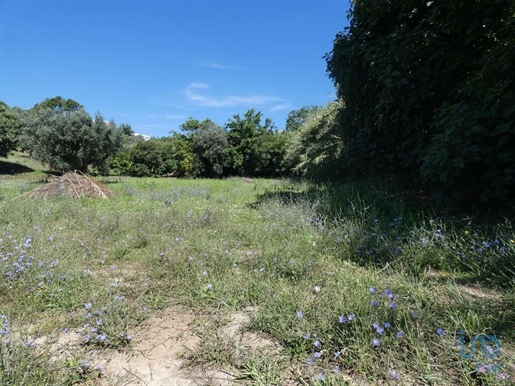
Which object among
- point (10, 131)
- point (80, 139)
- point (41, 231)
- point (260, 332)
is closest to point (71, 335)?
point (260, 332)

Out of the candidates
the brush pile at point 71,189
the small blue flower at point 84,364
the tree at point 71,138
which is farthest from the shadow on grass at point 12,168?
the small blue flower at point 84,364

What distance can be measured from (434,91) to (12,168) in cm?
2951

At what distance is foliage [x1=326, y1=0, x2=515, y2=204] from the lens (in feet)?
11.8

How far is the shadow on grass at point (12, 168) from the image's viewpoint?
20.8 meters

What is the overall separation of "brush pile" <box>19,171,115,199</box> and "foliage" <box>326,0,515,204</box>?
8.09 meters

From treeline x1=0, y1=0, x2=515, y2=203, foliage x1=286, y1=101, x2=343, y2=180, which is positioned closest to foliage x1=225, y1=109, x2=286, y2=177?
foliage x1=286, y1=101, x2=343, y2=180

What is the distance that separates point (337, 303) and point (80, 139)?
1779cm

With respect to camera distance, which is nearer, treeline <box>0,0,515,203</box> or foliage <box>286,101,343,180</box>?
treeline <box>0,0,515,203</box>

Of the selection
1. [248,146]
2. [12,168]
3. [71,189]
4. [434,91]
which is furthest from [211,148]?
[434,91]

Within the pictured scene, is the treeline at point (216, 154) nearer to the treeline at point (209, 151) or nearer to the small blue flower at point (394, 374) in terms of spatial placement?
the treeline at point (209, 151)

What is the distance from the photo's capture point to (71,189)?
27.5ft

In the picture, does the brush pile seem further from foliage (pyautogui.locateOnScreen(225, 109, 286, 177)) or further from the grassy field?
foliage (pyautogui.locateOnScreen(225, 109, 286, 177))

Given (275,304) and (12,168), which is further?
(12,168)

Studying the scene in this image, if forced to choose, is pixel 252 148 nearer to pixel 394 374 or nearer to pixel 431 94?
pixel 431 94
